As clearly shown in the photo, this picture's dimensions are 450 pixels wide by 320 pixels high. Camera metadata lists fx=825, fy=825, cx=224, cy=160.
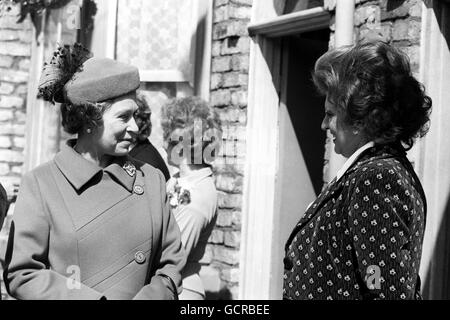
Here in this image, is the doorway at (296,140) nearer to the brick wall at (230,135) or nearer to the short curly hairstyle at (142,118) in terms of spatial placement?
the brick wall at (230,135)

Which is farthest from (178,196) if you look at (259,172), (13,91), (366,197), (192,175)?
(13,91)

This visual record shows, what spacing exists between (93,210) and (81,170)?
157 mm

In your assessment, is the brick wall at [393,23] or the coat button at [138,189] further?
the brick wall at [393,23]

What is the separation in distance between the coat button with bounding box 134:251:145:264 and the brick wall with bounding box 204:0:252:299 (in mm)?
2787

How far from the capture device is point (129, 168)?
9.78ft

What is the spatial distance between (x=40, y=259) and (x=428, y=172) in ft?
7.03

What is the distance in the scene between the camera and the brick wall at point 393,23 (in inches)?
162

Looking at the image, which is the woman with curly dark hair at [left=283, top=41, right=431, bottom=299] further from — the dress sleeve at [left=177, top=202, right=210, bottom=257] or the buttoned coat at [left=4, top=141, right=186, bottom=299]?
the dress sleeve at [left=177, top=202, right=210, bottom=257]

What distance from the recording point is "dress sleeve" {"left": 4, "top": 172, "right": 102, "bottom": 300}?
2.64 metres

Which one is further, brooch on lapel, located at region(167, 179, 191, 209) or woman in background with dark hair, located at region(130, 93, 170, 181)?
woman in background with dark hair, located at region(130, 93, 170, 181)

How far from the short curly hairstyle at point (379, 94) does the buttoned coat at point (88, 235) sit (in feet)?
2.64

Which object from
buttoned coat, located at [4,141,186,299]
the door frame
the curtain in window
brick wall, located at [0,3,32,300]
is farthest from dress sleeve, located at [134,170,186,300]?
brick wall, located at [0,3,32,300]

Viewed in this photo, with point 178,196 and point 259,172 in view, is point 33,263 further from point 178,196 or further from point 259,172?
point 259,172

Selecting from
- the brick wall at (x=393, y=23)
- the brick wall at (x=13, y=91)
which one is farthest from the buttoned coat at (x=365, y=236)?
the brick wall at (x=13, y=91)
